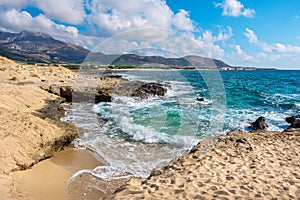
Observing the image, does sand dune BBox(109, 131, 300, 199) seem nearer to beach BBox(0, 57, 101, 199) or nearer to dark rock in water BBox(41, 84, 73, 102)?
beach BBox(0, 57, 101, 199)

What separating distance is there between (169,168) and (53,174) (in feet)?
11.3

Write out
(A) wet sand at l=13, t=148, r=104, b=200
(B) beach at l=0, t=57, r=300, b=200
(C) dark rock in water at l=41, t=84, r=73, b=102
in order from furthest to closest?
(C) dark rock in water at l=41, t=84, r=73, b=102
(A) wet sand at l=13, t=148, r=104, b=200
(B) beach at l=0, t=57, r=300, b=200

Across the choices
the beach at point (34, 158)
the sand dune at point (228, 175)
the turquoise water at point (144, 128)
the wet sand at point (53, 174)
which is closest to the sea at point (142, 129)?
the turquoise water at point (144, 128)

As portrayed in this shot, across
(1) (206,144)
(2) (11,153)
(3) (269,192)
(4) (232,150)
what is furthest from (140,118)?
(3) (269,192)

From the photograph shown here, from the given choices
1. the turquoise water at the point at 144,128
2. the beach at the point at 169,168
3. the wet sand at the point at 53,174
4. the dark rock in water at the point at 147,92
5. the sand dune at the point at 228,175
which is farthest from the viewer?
the dark rock in water at the point at 147,92

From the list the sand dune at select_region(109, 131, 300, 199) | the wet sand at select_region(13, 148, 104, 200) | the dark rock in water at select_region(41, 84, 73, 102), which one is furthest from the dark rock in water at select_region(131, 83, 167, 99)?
the sand dune at select_region(109, 131, 300, 199)

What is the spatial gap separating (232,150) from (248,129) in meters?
6.48

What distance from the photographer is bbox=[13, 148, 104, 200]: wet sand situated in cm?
529

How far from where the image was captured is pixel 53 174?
20.7 feet

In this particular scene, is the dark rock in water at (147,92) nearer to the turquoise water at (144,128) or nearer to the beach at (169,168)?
the turquoise water at (144,128)

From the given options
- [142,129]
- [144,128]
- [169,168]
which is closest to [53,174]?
[169,168]

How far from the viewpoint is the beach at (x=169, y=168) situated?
4734 mm

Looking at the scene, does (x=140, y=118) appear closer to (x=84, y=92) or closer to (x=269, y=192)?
(x=84, y=92)

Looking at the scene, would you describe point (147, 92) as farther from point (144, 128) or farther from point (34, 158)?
point (34, 158)
